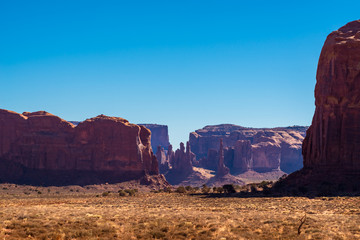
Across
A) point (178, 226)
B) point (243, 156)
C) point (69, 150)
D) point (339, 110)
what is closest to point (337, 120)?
point (339, 110)

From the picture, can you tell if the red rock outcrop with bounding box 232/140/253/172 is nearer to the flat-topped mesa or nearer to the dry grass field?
the flat-topped mesa

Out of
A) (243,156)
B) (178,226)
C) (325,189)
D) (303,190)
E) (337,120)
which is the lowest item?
(178,226)

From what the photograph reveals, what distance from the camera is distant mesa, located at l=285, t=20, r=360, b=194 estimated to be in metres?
61.1

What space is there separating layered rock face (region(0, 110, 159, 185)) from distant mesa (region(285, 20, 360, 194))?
46.4 m

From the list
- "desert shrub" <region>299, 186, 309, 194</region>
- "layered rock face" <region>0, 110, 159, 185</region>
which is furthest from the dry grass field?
"layered rock face" <region>0, 110, 159, 185</region>

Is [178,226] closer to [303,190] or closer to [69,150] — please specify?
[303,190]

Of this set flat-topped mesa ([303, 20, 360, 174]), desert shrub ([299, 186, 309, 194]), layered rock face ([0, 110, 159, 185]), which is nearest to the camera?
desert shrub ([299, 186, 309, 194])

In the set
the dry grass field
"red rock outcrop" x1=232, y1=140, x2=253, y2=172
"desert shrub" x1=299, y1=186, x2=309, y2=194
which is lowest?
the dry grass field

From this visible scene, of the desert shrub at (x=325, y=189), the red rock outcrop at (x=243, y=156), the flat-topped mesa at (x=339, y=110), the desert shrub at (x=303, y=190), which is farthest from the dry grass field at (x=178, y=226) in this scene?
the red rock outcrop at (x=243, y=156)

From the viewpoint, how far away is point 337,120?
63.0 m

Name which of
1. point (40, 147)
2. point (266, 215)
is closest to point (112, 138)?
point (40, 147)

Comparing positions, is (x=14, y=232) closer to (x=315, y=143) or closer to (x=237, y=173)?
(x=315, y=143)

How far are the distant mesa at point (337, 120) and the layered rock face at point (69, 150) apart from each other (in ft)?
152

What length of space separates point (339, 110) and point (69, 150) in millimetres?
59060
